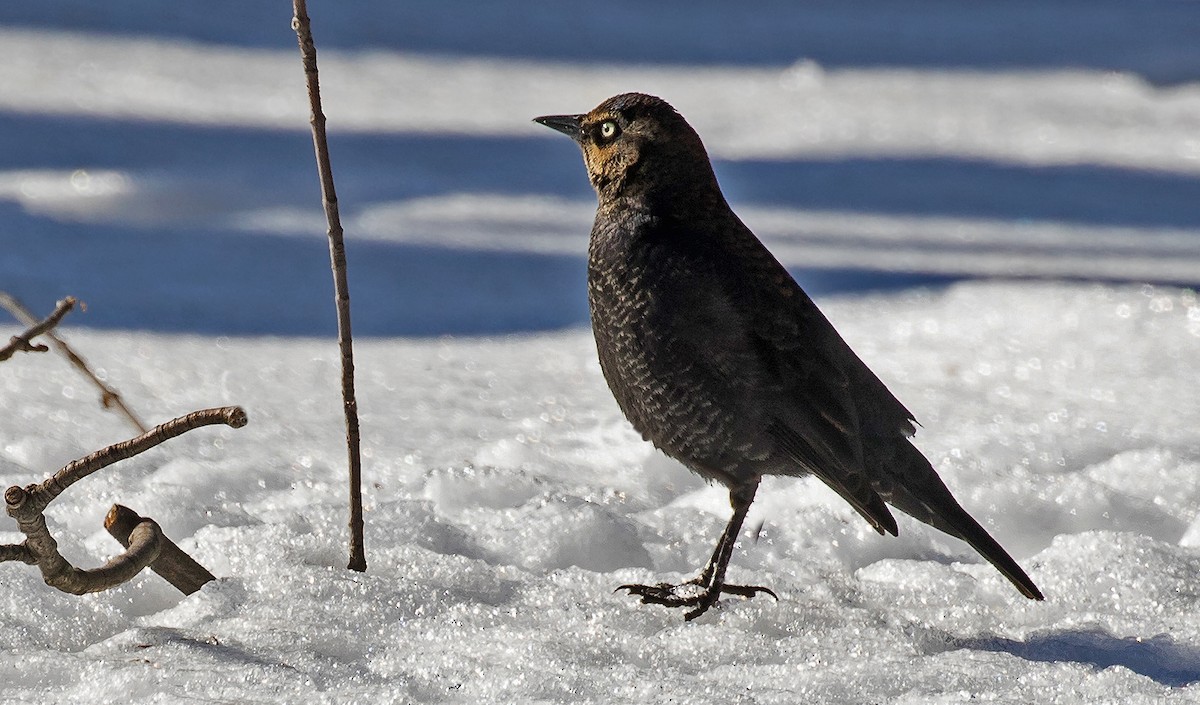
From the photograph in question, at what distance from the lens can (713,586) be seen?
8.82 ft

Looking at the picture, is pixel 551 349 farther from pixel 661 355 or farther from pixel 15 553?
pixel 15 553

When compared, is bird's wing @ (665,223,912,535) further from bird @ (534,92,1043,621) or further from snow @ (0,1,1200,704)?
snow @ (0,1,1200,704)

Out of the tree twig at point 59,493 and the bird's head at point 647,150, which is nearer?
the tree twig at point 59,493

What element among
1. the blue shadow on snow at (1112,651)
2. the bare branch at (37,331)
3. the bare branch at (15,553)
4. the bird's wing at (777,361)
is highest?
the bare branch at (37,331)

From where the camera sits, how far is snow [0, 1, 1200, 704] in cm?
242

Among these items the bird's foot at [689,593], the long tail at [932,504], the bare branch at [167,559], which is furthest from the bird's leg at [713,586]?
the bare branch at [167,559]

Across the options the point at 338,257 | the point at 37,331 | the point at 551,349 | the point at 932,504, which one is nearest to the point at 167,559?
the point at 37,331

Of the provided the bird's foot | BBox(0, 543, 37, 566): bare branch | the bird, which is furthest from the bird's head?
BBox(0, 543, 37, 566): bare branch

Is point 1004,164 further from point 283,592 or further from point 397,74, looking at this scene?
point 283,592

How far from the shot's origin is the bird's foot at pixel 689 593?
8.61 ft

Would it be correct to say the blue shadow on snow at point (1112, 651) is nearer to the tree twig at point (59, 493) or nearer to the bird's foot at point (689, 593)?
the bird's foot at point (689, 593)

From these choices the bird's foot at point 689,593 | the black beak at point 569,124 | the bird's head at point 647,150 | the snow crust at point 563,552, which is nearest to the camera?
the snow crust at point 563,552

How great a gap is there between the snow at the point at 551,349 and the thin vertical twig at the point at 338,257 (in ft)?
0.40

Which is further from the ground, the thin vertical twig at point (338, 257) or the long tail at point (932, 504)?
the thin vertical twig at point (338, 257)
